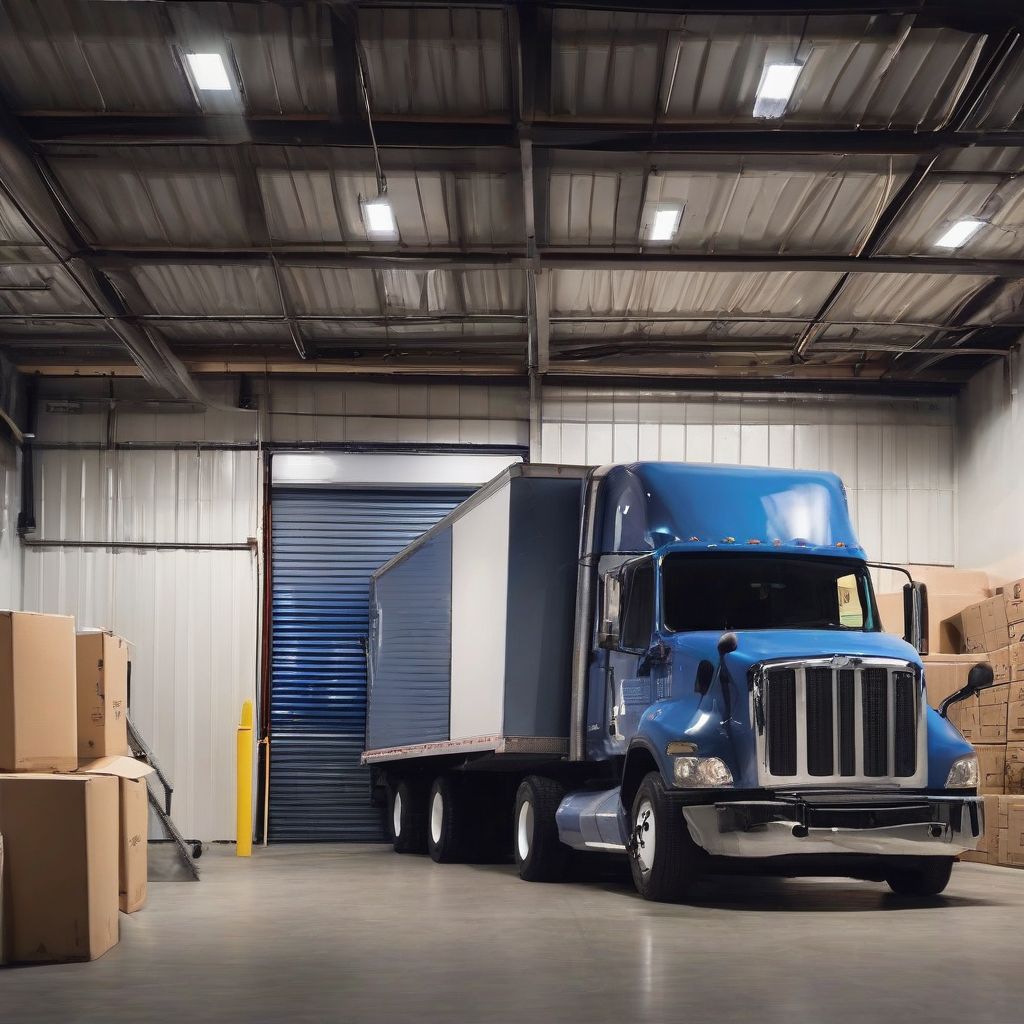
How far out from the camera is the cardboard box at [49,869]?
744cm

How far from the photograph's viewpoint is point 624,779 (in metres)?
11.0

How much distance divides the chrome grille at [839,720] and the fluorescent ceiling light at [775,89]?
4.76 m

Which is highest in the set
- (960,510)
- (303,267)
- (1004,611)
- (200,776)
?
(303,267)

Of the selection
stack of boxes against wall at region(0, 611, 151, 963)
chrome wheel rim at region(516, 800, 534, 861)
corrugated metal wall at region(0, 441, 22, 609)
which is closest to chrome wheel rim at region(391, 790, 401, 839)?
chrome wheel rim at region(516, 800, 534, 861)

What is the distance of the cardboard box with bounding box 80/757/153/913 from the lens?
32.4 ft

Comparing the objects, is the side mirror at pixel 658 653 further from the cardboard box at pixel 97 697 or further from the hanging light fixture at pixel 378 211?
the hanging light fixture at pixel 378 211

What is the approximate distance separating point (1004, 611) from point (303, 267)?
8.77 metres

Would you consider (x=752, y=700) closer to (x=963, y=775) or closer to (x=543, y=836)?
(x=963, y=775)

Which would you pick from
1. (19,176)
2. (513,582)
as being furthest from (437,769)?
(19,176)

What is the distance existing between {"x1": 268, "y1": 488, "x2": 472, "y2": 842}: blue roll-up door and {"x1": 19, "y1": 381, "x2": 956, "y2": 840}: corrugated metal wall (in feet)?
1.89

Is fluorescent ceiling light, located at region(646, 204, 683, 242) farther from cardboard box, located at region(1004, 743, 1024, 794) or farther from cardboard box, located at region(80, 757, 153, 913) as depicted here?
cardboard box, located at region(80, 757, 153, 913)

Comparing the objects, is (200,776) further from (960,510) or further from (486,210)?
(960,510)

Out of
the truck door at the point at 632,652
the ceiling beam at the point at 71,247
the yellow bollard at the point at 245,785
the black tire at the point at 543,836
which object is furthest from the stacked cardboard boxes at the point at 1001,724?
the ceiling beam at the point at 71,247

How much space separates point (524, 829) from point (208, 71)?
7179mm
